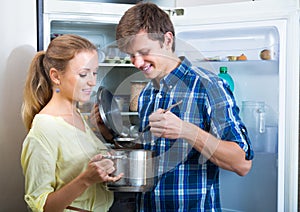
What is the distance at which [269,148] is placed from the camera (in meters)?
1.84

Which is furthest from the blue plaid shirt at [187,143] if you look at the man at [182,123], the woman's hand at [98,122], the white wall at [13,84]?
the white wall at [13,84]

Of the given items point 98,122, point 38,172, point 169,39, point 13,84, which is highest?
point 169,39

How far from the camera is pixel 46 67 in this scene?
1.41 metres

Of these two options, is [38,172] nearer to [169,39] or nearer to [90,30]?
[169,39]

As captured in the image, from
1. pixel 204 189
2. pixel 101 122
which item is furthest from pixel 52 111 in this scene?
pixel 204 189

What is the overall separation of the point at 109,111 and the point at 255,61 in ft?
2.51

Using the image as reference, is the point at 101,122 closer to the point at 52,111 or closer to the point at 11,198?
the point at 52,111

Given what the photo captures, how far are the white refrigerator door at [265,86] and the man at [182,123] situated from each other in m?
0.47

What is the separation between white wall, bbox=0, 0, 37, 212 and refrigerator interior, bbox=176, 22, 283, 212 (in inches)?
23.4

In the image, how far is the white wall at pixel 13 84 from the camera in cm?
175

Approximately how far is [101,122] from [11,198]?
0.63m

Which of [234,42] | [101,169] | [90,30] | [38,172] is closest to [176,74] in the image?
[101,169]

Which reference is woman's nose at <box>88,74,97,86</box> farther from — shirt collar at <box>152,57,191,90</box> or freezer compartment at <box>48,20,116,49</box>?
freezer compartment at <box>48,20,116,49</box>

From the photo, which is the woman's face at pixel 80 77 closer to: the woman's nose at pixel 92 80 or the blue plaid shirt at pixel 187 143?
the woman's nose at pixel 92 80
